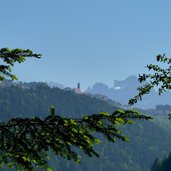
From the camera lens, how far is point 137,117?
604 cm

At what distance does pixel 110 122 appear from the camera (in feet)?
20.0

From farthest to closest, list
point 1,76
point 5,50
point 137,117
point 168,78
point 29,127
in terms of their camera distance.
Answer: point 168,78, point 1,76, point 5,50, point 29,127, point 137,117

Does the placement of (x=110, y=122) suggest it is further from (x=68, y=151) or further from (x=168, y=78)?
(x=168, y=78)

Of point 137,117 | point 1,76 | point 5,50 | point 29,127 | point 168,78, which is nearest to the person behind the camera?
point 137,117

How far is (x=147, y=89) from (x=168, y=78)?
0.63 metres

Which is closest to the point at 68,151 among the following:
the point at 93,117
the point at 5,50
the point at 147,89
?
the point at 93,117

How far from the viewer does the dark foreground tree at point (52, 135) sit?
20.0 feet

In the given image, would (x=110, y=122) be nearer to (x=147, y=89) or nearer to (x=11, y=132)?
(x=11, y=132)

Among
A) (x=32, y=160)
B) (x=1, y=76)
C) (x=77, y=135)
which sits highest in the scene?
(x=1, y=76)

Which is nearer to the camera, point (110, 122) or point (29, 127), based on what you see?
point (110, 122)

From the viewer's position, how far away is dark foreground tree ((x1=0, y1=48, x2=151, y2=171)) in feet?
20.0

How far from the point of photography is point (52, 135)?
251 inches

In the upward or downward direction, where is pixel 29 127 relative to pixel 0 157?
upward

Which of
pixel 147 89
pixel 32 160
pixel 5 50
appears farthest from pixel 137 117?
pixel 147 89
